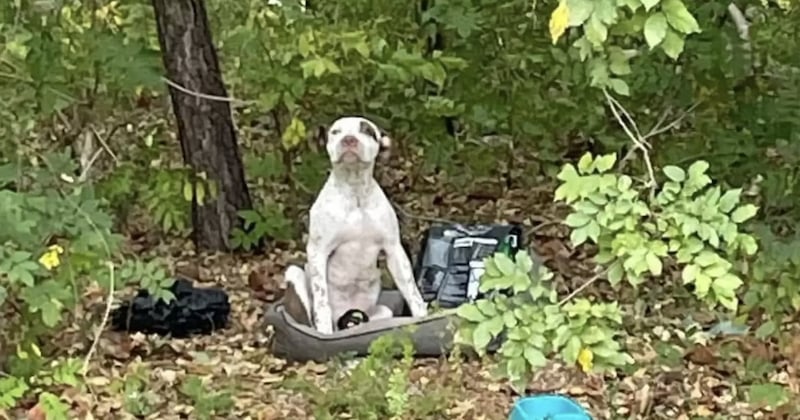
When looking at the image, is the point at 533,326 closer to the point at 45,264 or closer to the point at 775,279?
the point at 775,279

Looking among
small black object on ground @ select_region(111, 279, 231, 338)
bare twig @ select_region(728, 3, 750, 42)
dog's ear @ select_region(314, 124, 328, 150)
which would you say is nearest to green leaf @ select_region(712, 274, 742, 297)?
bare twig @ select_region(728, 3, 750, 42)

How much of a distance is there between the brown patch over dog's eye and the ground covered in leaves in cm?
70

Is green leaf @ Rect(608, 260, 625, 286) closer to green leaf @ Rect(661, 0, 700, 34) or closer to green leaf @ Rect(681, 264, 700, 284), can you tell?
green leaf @ Rect(681, 264, 700, 284)

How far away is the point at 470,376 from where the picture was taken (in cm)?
432

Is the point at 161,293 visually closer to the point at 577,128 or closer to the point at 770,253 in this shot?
the point at 770,253

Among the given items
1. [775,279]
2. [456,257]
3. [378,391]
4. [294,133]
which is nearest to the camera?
[775,279]

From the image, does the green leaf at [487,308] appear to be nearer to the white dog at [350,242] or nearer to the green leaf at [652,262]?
the green leaf at [652,262]

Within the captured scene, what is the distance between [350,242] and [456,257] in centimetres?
47

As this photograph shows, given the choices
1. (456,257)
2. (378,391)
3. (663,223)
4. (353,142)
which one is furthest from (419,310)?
(663,223)

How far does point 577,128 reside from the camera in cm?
594

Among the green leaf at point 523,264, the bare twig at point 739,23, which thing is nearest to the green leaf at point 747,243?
the green leaf at point 523,264

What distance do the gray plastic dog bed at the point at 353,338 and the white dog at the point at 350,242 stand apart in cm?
9

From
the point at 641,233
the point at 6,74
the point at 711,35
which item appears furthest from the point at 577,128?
the point at 641,233

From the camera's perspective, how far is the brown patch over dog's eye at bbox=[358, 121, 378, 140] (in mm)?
4590
